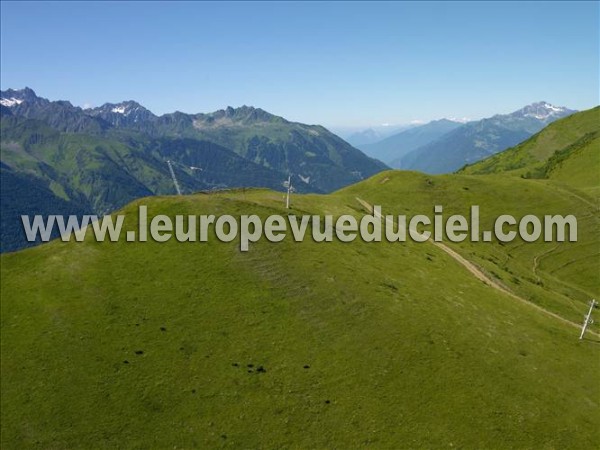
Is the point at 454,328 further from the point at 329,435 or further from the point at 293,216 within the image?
the point at 293,216

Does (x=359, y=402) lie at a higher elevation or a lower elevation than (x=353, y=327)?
lower

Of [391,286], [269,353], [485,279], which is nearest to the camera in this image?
[269,353]

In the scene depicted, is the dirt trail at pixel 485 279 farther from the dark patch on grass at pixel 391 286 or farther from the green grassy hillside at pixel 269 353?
the dark patch on grass at pixel 391 286

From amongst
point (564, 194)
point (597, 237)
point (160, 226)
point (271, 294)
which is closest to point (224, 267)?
point (271, 294)

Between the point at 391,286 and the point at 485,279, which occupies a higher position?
the point at 391,286

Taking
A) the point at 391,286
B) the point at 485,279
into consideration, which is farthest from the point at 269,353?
the point at 485,279

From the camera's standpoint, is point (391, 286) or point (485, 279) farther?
point (485, 279)

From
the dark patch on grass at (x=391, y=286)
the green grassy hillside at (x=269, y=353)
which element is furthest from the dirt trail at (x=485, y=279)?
the dark patch on grass at (x=391, y=286)

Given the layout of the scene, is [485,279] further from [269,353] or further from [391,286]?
[269,353]

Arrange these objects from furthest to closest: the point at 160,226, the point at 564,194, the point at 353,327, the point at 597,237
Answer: the point at 564,194
the point at 597,237
the point at 160,226
the point at 353,327
